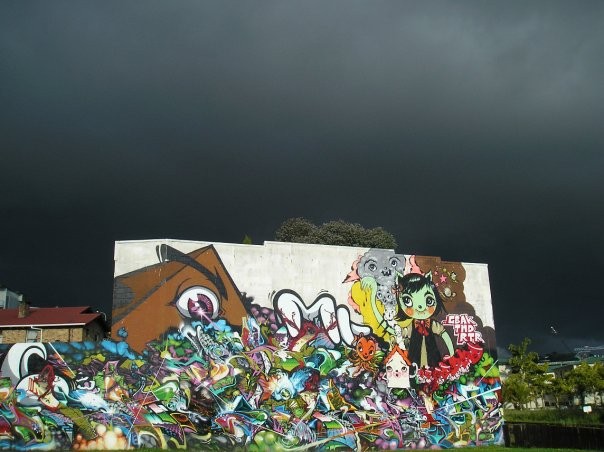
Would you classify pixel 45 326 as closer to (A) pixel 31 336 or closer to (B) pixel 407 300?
(A) pixel 31 336

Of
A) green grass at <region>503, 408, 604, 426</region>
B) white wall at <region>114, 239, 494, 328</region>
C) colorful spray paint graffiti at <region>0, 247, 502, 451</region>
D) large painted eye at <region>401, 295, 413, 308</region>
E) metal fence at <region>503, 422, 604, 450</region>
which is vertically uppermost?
white wall at <region>114, 239, 494, 328</region>

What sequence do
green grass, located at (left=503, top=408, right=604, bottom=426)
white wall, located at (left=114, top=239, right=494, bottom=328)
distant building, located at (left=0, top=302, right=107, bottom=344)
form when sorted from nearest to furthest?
white wall, located at (left=114, top=239, right=494, bottom=328), green grass, located at (left=503, top=408, right=604, bottom=426), distant building, located at (left=0, top=302, right=107, bottom=344)

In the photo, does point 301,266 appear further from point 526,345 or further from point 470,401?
point 526,345

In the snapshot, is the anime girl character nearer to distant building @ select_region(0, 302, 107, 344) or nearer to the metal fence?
the metal fence

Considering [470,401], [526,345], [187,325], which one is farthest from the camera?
[526,345]

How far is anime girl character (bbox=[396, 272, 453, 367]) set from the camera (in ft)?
84.3

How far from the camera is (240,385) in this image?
74.3 feet

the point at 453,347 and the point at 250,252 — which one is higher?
the point at 250,252

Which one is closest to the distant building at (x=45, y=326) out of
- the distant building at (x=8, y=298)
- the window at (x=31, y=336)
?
the window at (x=31, y=336)

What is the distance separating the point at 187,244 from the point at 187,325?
11.1 ft

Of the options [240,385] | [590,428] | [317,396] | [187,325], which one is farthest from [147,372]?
[590,428]

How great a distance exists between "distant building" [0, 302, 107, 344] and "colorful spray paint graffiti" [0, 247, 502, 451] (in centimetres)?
2098

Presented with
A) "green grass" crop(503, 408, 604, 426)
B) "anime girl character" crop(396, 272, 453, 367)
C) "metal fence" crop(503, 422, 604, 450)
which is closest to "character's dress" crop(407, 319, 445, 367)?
"anime girl character" crop(396, 272, 453, 367)

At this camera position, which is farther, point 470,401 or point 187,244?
point 470,401
